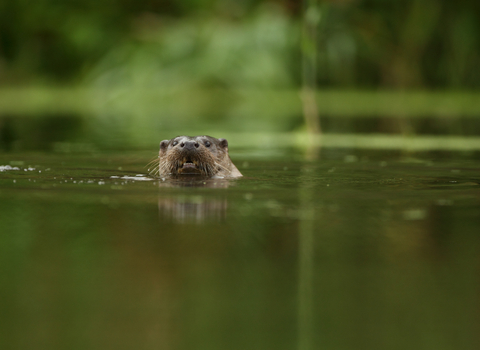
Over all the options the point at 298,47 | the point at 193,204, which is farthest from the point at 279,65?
the point at 193,204

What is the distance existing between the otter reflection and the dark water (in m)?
0.01

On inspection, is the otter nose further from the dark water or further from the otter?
the dark water

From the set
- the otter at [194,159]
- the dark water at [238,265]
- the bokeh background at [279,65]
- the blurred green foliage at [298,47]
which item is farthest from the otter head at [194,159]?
the blurred green foliage at [298,47]

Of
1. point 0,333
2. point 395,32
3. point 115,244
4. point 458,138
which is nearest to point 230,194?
point 115,244

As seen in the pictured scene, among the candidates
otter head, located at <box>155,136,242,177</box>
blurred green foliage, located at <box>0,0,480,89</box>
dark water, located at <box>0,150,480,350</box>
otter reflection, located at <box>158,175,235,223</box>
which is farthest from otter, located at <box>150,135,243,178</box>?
blurred green foliage, located at <box>0,0,480,89</box>

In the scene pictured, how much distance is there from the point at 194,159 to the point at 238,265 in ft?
9.75

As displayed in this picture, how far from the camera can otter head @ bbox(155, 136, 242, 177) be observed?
6.07 meters

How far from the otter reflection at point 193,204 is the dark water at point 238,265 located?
0.01 metres

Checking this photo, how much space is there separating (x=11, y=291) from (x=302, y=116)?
1131 cm

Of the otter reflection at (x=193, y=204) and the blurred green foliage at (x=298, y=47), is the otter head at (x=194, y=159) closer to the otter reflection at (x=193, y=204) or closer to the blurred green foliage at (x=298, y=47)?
the otter reflection at (x=193, y=204)

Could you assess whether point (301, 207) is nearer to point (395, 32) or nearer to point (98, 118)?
point (98, 118)

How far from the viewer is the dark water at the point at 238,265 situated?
2.42 m

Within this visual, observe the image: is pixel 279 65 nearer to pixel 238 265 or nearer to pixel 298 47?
pixel 298 47

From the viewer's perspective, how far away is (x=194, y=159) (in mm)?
6094
